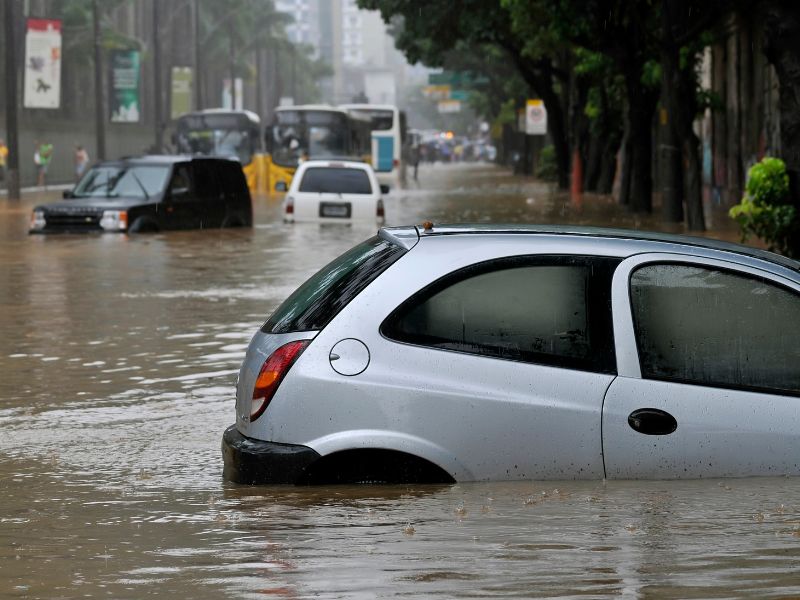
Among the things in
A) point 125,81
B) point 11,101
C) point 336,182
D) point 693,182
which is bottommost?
point 336,182

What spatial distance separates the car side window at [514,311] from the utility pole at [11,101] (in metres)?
40.2

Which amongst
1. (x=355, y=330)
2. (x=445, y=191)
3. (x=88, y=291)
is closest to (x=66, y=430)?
(x=355, y=330)

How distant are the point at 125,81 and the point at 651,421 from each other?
63128 mm

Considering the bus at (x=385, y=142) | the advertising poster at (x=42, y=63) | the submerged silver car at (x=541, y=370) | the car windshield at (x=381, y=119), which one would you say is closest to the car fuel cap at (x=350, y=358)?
the submerged silver car at (x=541, y=370)

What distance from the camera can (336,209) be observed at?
103 ft

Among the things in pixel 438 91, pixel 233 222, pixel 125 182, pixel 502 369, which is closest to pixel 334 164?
pixel 233 222

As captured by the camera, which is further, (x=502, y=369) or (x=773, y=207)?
(x=773, y=207)

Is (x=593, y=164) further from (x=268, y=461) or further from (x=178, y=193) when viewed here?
(x=268, y=461)

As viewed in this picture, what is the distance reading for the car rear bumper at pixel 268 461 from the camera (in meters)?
6.58

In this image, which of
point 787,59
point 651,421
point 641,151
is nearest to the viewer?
point 651,421

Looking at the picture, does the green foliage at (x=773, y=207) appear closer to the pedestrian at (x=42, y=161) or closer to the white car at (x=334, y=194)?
the white car at (x=334, y=194)

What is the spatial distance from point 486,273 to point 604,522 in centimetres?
102

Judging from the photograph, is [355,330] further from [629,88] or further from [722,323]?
[629,88]

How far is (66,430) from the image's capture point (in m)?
9.97
